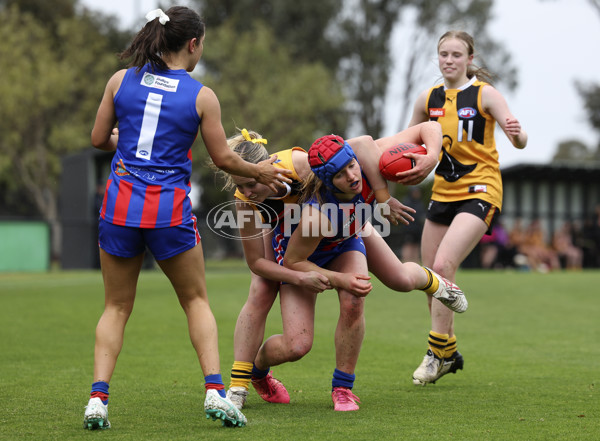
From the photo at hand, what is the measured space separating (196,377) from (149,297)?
7.17 metres

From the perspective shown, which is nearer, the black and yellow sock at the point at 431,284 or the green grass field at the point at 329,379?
the green grass field at the point at 329,379

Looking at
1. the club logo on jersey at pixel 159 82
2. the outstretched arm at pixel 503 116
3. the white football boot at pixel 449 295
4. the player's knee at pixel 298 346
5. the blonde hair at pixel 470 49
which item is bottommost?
the player's knee at pixel 298 346

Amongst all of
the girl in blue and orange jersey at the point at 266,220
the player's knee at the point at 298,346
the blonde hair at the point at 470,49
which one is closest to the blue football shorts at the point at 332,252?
the girl in blue and orange jersey at the point at 266,220

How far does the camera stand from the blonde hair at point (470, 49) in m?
6.45

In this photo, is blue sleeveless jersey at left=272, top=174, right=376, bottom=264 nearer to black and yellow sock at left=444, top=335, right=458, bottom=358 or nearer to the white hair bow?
the white hair bow

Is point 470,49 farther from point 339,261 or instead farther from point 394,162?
point 339,261

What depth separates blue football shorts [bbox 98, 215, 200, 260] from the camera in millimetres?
4383

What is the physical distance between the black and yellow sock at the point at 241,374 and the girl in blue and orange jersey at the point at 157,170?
0.70 m

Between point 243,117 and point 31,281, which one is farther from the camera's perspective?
point 243,117

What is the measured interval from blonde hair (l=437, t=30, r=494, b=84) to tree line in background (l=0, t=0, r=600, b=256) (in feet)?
91.6

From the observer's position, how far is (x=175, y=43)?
4.45m

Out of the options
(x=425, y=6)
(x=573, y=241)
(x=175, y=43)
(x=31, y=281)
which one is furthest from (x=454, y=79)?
(x=425, y=6)

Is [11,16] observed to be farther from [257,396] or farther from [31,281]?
[257,396]

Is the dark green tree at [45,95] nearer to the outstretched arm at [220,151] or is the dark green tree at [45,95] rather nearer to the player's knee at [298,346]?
the player's knee at [298,346]
